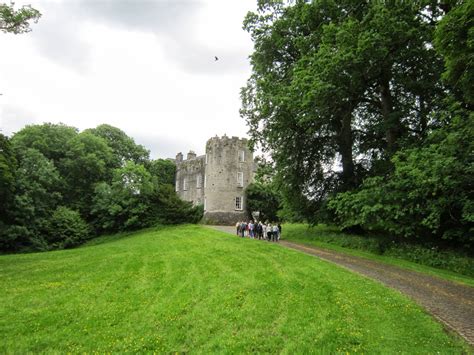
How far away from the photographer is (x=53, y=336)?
6945 millimetres

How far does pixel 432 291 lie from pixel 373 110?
14.9m

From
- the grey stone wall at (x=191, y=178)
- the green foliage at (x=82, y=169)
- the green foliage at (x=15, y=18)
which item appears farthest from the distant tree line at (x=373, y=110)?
the green foliage at (x=82, y=169)

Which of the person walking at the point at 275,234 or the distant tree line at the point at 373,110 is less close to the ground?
the distant tree line at the point at 373,110

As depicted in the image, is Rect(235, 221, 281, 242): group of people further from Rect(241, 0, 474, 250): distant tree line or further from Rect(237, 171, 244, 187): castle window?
Rect(237, 171, 244, 187): castle window

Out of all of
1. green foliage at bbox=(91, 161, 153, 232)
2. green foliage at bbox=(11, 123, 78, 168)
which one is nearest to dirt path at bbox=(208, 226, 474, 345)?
green foliage at bbox=(91, 161, 153, 232)

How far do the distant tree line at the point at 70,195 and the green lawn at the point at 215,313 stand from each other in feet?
64.4

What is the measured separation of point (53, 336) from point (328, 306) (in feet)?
20.8

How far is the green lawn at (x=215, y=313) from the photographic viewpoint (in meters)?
6.42

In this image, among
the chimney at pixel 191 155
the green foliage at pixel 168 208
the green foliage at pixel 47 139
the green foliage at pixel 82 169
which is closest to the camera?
the green foliage at pixel 168 208

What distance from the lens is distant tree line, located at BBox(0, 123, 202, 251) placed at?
29719 mm

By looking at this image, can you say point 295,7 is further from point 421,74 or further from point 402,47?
point 421,74

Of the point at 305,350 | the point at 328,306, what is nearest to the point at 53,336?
the point at 305,350

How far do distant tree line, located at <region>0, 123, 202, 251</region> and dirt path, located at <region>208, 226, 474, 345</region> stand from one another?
2423 cm

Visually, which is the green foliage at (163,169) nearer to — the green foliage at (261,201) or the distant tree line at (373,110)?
the green foliage at (261,201)
